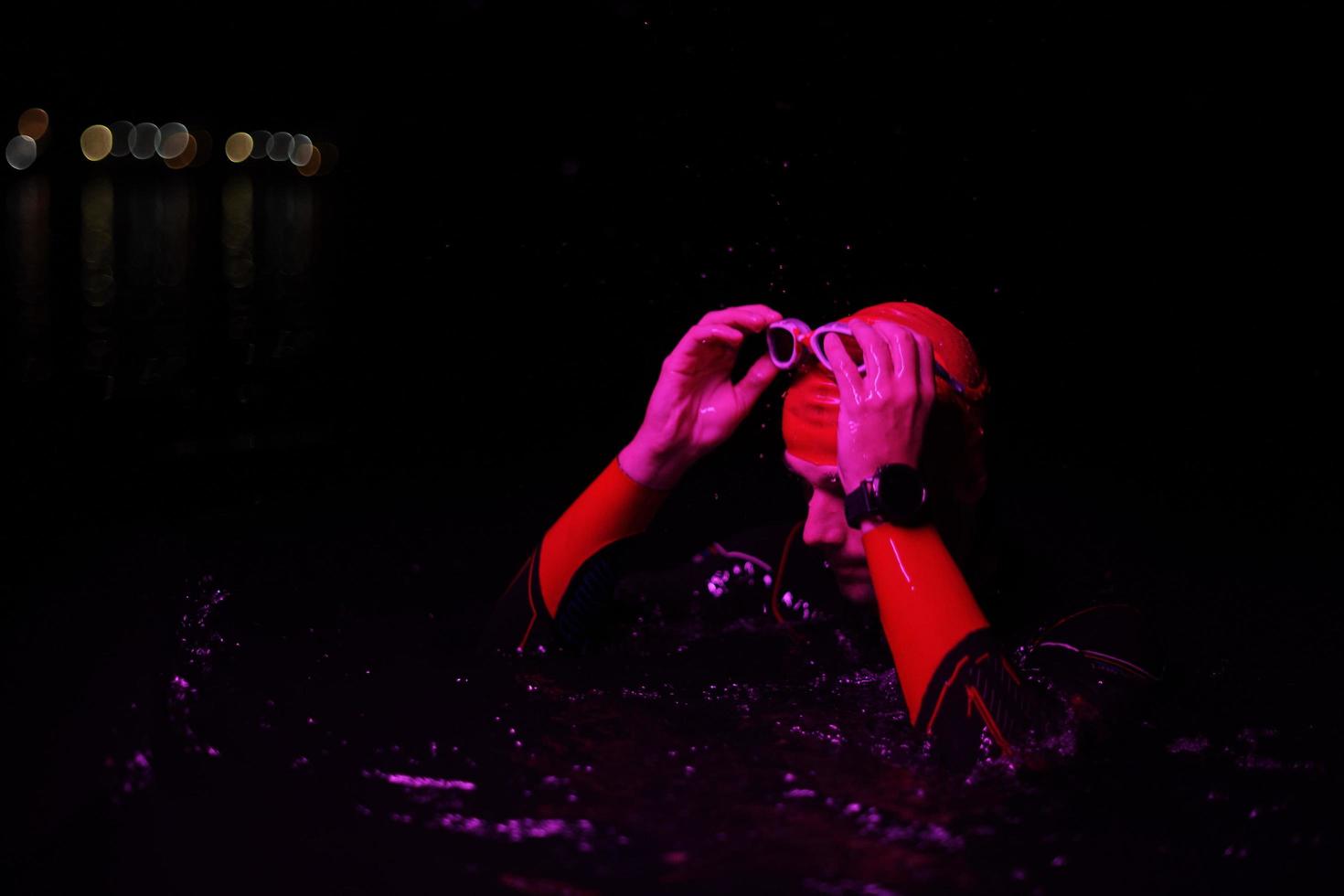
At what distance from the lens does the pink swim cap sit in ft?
6.71

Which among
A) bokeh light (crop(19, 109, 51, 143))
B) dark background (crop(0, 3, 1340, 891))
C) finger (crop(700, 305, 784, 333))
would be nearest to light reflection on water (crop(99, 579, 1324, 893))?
dark background (crop(0, 3, 1340, 891))

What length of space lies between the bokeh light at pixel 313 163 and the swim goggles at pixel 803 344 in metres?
21.9

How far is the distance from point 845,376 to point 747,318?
332mm

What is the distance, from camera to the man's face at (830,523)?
2.03 metres

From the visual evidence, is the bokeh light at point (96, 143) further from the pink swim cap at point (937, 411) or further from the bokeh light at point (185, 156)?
the pink swim cap at point (937, 411)

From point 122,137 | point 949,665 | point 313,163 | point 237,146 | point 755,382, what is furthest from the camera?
point 313,163

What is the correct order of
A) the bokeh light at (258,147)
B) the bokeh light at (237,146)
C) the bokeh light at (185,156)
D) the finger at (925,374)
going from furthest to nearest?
the bokeh light at (258,147)
the bokeh light at (237,146)
the bokeh light at (185,156)
the finger at (925,374)

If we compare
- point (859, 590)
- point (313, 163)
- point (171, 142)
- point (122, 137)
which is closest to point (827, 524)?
point (859, 590)

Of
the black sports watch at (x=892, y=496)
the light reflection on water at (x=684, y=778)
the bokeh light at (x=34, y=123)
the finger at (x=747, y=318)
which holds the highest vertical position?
the bokeh light at (x=34, y=123)

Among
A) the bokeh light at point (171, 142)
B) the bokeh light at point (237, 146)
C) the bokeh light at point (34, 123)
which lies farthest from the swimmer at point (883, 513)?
the bokeh light at point (237, 146)

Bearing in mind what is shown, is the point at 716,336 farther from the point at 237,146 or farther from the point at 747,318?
the point at 237,146

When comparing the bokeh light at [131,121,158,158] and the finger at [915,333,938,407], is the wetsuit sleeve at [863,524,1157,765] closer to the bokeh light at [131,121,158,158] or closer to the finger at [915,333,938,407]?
the finger at [915,333,938,407]

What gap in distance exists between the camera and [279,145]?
2328 centimetres

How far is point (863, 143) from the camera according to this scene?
182 inches
